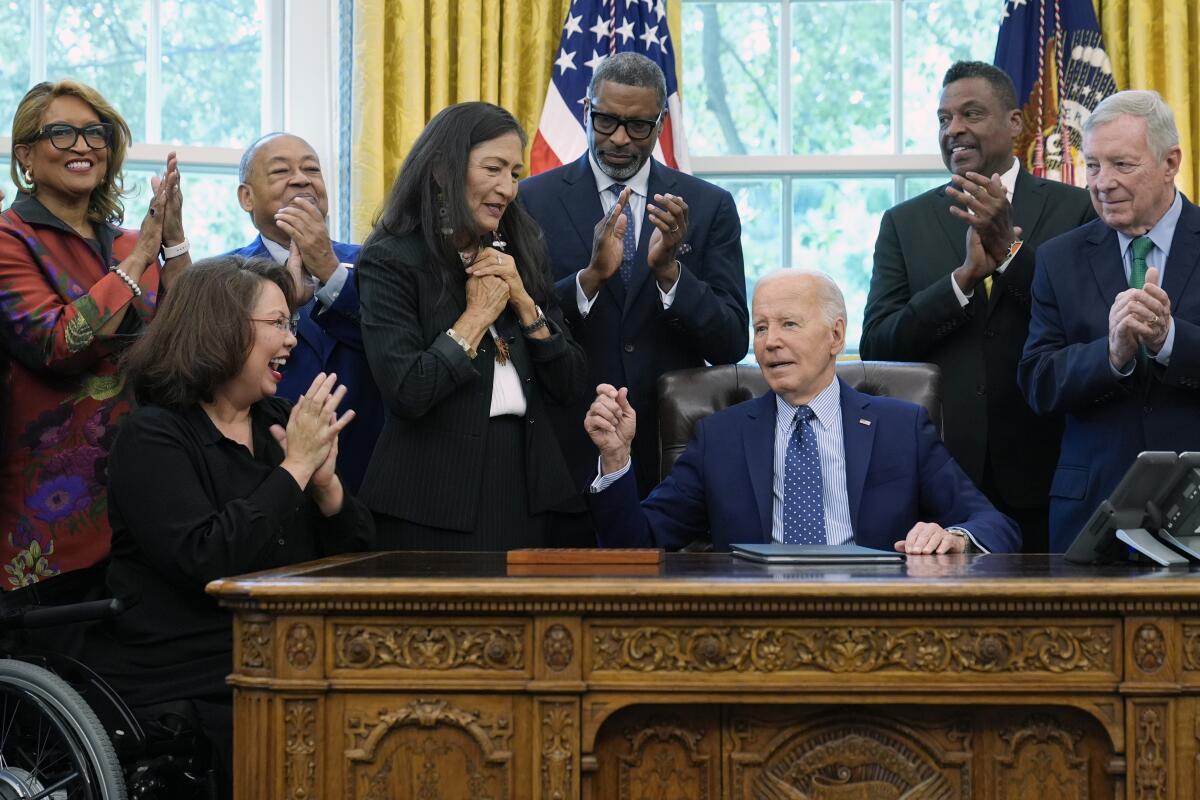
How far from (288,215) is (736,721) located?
6.01ft

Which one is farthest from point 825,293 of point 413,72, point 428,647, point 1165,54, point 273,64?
point 273,64

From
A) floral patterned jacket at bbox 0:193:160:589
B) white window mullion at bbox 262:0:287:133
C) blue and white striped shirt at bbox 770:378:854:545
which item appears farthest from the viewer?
white window mullion at bbox 262:0:287:133

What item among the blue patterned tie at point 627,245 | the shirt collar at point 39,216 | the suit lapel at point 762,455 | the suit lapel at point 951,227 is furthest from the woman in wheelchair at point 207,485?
the suit lapel at point 951,227

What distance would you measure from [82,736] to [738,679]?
1074 mm

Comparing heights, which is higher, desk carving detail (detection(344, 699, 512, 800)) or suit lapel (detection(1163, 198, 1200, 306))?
suit lapel (detection(1163, 198, 1200, 306))

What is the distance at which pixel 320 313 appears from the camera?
368 cm

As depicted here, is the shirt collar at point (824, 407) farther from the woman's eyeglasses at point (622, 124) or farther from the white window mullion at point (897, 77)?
the white window mullion at point (897, 77)

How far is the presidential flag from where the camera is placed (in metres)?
5.15

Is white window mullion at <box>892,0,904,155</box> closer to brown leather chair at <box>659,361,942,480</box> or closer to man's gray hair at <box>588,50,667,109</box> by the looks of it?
man's gray hair at <box>588,50,667,109</box>

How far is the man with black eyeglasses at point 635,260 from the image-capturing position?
12.2ft

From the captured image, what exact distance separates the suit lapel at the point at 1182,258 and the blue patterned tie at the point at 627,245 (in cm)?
130

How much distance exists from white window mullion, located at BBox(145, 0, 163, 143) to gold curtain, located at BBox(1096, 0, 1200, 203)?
3.31 metres

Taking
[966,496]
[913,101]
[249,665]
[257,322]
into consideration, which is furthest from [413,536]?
[913,101]

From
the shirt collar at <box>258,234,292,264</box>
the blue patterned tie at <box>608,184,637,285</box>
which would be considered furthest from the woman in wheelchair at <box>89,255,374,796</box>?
the blue patterned tie at <box>608,184,637,285</box>
